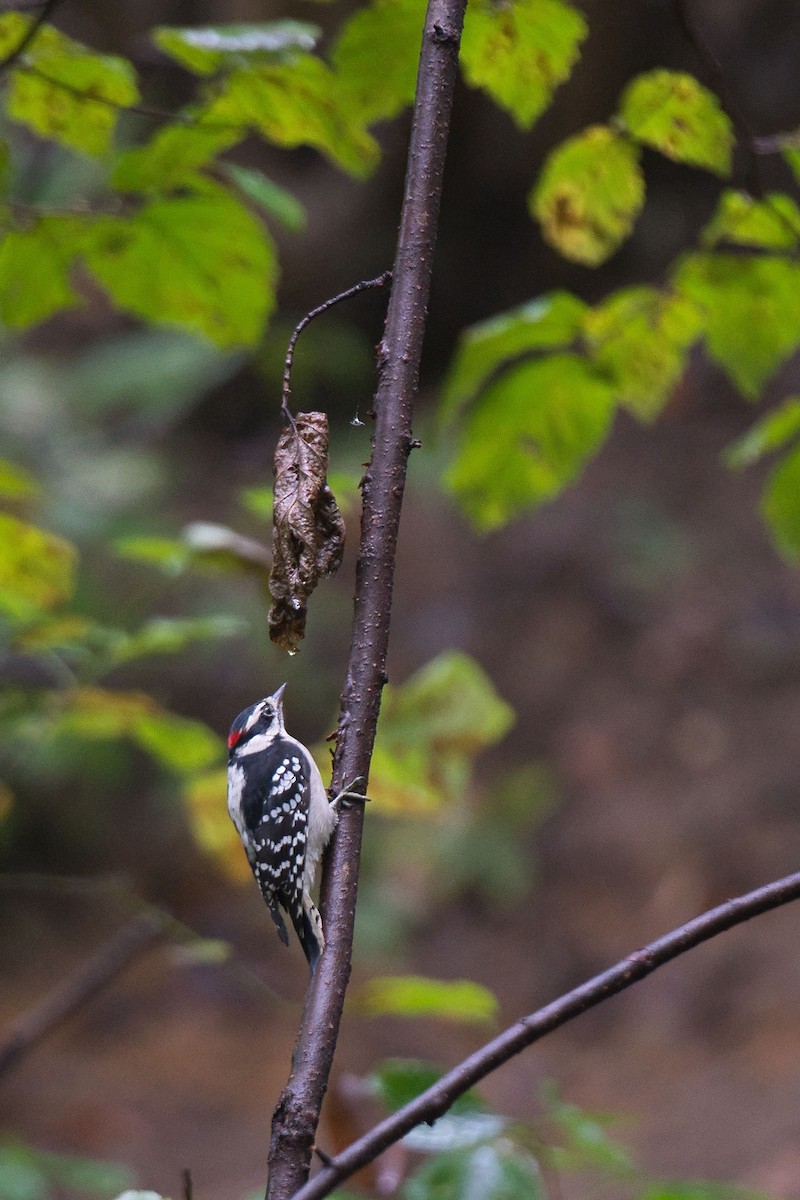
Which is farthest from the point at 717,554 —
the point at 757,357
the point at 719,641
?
the point at 757,357

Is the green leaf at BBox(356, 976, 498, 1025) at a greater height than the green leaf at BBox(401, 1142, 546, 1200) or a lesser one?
greater

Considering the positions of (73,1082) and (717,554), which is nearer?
(73,1082)

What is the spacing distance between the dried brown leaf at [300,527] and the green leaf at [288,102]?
2.23 feet

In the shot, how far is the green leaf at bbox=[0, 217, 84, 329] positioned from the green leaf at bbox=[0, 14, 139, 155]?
140mm

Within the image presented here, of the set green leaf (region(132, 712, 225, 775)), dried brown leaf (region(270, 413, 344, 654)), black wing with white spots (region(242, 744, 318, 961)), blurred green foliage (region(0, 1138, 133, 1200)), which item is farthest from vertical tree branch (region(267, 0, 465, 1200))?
blurred green foliage (region(0, 1138, 133, 1200))

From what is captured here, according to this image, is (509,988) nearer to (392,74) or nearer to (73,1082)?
(73,1082)

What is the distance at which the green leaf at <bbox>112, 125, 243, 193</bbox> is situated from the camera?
154 cm

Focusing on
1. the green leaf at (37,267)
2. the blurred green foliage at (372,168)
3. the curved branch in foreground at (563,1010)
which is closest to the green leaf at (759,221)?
the blurred green foliage at (372,168)

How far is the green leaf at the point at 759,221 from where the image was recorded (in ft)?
5.30

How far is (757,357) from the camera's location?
5.83ft

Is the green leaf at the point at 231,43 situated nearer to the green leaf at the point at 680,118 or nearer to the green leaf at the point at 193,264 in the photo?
the green leaf at the point at 193,264

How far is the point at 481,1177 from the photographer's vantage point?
4.44ft

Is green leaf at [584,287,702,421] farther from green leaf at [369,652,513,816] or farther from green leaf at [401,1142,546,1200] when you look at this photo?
green leaf at [401,1142,546,1200]

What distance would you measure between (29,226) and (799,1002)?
424cm
